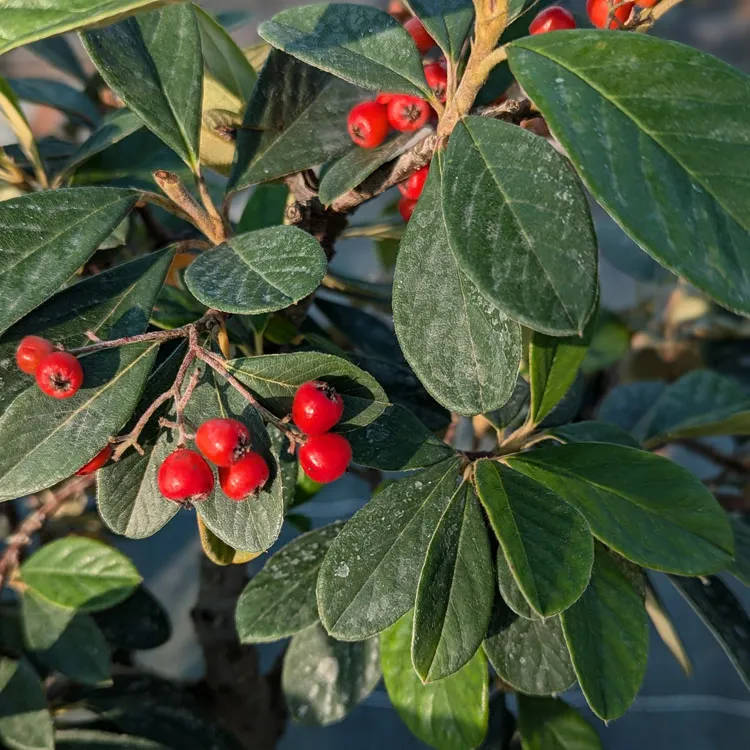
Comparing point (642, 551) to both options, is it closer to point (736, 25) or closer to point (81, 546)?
point (81, 546)

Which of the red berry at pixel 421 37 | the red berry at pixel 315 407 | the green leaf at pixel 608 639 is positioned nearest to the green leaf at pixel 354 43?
the red berry at pixel 421 37

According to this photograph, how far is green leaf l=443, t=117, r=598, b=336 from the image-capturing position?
1.48 feet

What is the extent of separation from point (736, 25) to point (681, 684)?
3.50 metres

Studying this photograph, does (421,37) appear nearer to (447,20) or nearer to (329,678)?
(447,20)

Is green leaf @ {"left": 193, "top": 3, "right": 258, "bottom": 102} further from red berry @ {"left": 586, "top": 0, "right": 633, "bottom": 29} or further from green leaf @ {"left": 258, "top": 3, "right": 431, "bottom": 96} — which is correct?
red berry @ {"left": 586, "top": 0, "right": 633, "bottom": 29}

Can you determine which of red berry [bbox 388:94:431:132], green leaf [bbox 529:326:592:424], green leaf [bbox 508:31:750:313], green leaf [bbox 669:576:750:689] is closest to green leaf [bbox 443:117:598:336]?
green leaf [bbox 508:31:750:313]

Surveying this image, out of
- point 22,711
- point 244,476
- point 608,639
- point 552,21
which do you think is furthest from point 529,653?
point 22,711

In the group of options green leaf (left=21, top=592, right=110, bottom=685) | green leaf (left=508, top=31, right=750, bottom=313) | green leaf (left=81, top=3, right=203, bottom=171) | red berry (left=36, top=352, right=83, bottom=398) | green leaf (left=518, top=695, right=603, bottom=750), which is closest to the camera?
green leaf (left=508, top=31, right=750, bottom=313)

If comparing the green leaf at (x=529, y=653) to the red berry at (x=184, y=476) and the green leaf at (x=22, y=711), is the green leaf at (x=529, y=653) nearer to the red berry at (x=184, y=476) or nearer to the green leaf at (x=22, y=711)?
the red berry at (x=184, y=476)

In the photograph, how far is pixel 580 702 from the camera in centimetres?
161

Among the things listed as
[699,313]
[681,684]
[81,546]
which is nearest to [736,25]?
[699,313]

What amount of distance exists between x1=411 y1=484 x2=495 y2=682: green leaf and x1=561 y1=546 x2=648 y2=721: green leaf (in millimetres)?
73

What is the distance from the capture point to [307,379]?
58 centimetres

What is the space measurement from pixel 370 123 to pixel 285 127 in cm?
9
